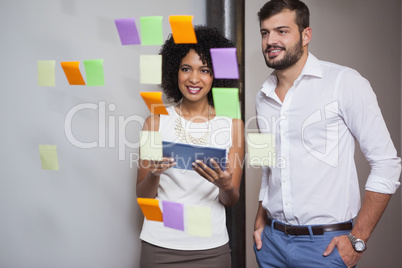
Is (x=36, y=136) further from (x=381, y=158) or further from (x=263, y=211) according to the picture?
(x=381, y=158)

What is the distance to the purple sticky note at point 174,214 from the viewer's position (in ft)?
4.58

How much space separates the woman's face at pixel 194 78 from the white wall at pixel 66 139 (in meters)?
0.48

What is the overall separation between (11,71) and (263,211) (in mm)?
1247

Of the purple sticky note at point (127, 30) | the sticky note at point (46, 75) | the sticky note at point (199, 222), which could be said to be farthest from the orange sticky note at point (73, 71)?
the sticky note at point (199, 222)

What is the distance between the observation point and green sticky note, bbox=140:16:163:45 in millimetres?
1336

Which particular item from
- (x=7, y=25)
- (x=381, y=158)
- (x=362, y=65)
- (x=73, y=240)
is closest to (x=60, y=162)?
(x=73, y=240)

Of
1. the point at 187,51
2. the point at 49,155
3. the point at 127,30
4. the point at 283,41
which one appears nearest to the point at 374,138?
the point at 283,41

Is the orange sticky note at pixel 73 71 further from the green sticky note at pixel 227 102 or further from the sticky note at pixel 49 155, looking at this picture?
the green sticky note at pixel 227 102

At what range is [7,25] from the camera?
179 cm

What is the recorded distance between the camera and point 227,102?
134 cm

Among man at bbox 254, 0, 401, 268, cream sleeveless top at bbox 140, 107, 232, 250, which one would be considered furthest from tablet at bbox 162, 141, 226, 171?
man at bbox 254, 0, 401, 268

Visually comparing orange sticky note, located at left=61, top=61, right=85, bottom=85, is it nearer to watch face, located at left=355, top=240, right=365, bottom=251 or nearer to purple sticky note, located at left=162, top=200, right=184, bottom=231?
purple sticky note, located at left=162, top=200, right=184, bottom=231

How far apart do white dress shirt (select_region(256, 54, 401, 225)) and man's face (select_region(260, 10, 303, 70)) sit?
70mm

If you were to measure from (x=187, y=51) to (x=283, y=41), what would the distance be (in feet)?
1.30
